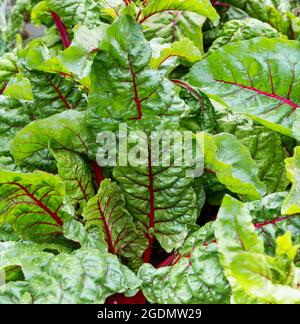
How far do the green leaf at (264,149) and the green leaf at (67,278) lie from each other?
15.7 inches

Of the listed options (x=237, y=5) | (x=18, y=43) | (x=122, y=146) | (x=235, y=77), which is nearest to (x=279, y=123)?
(x=235, y=77)

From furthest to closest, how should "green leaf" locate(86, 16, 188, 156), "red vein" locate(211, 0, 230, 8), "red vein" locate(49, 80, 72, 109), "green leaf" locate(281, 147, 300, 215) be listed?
1. "red vein" locate(211, 0, 230, 8)
2. "red vein" locate(49, 80, 72, 109)
3. "green leaf" locate(86, 16, 188, 156)
4. "green leaf" locate(281, 147, 300, 215)

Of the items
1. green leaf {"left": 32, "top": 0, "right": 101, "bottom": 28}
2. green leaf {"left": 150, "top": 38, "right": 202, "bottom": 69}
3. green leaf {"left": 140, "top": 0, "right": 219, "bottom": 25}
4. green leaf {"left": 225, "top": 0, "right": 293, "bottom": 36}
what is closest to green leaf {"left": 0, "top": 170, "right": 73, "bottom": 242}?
green leaf {"left": 150, "top": 38, "right": 202, "bottom": 69}

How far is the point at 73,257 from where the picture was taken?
92cm

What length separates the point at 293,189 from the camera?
875mm

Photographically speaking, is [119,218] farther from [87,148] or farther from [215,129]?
[215,129]

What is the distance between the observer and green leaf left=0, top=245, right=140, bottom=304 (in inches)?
33.5

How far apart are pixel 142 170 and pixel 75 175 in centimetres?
16

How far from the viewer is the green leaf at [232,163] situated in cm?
96

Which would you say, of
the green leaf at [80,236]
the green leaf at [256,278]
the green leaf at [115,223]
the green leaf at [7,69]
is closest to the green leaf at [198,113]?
the green leaf at [115,223]

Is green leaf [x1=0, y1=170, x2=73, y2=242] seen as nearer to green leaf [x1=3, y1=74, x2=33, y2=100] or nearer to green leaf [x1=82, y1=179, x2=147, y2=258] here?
green leaf [x1=82, y1=179, x2=147, y2=258]

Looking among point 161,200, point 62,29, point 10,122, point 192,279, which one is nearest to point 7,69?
point 62,29

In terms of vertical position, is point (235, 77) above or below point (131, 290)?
above

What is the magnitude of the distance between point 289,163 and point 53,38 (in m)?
0.96
